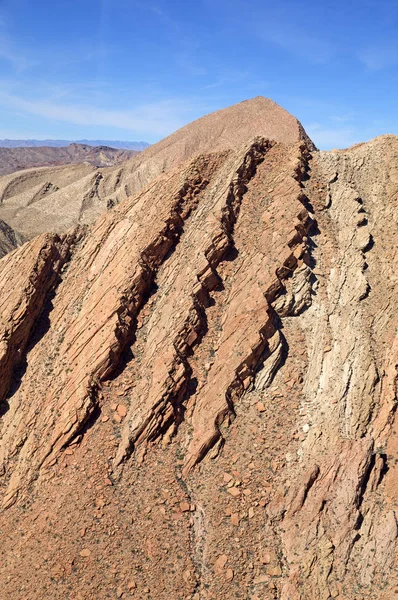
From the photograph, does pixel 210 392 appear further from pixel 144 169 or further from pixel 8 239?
pixel 144 169

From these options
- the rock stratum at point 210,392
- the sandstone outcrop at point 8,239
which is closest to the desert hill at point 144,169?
the sandstone outcrop at point 8,239

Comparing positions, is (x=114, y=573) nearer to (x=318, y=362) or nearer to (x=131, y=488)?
(x=131, y=488)

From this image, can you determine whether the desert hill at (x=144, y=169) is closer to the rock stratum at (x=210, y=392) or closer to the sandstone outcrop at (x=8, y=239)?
the sandstone outcrop at (x=8, y=239)

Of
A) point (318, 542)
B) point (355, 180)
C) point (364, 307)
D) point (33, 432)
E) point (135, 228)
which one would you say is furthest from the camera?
point (355, 180)

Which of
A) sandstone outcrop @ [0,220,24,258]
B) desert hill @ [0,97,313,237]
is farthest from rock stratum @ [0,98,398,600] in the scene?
desert hill @ [0,97,313,237]

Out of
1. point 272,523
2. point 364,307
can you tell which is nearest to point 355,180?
point 364,307

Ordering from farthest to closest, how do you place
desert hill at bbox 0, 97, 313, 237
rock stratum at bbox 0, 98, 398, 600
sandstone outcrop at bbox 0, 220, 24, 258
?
desert hill at bbox 0, 97, 313, 237
sandstone outcrop at bbox 0, 220, 24, 258
rock stratum at bbox 0, 98, 398, 600

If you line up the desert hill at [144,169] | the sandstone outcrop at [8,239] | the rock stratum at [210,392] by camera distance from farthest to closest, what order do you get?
the desert hill at [144,169]
the sandstone outcrop at [8,239]
the rock stratum at [210,392]

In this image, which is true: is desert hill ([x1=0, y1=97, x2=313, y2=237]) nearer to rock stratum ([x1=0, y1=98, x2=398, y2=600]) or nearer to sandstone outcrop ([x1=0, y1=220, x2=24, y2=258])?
sandstone outcrop ([x1=0, y1=220, x2=24, y2=258])

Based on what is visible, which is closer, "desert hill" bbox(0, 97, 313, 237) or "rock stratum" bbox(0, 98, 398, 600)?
"rock stratum" bbox(0, 98, 398, 600)
